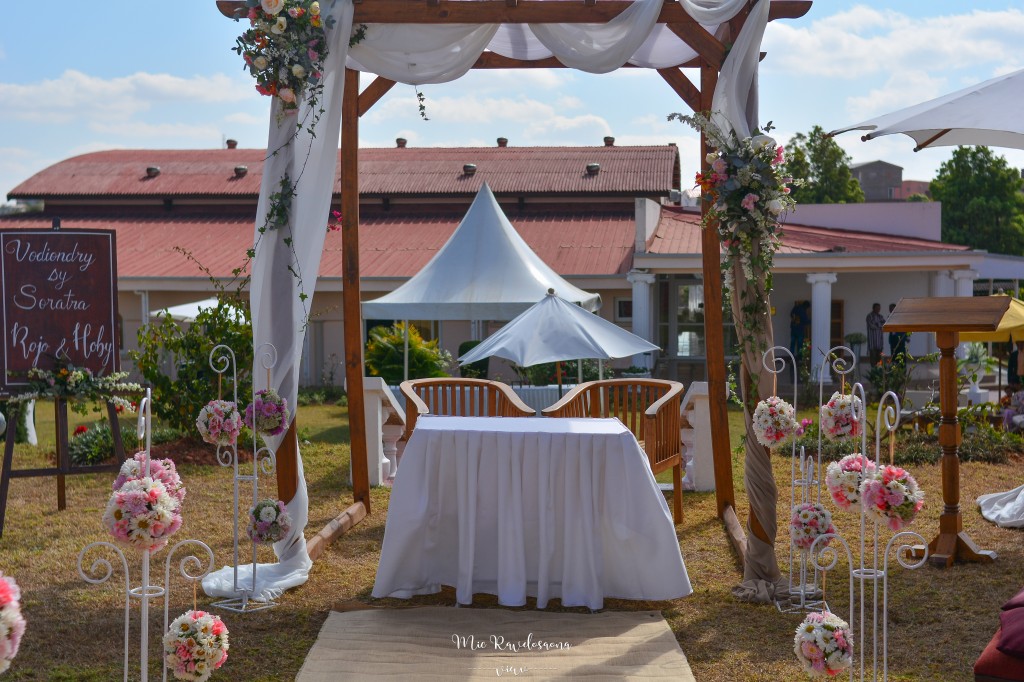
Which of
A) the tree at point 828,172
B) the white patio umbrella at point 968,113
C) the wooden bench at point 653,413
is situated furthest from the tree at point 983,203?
the white patio umbrella at point 968,113

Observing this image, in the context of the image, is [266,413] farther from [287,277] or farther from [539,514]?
[539,514]

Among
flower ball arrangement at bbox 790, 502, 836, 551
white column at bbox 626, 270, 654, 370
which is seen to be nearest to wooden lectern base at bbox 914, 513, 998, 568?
flower ball arrangement at bbox 790, 502, 836, 551

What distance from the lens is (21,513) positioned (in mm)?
8250

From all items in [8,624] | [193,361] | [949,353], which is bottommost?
[8,624]

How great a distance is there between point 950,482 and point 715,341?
71.6 inches

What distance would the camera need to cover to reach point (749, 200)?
5.65 m

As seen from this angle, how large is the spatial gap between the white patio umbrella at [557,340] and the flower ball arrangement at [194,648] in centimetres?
603

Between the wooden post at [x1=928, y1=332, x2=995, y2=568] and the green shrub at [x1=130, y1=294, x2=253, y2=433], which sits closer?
the wooden post at [x1=928, y1=332, x2=995, y2=568]

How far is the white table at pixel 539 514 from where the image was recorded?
553 cm

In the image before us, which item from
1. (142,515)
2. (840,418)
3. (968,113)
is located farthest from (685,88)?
(142,515)

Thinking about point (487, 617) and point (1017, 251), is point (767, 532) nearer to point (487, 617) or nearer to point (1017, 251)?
point (487, 617)

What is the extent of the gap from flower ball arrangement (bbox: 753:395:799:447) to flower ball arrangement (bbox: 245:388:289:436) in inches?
106

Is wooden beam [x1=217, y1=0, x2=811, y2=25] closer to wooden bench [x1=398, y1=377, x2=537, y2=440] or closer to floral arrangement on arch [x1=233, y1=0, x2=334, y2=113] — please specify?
floral arrangement on arch [x1=233, y1=0, x2=334, y2=113]

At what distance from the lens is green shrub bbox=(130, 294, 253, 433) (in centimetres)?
1086
